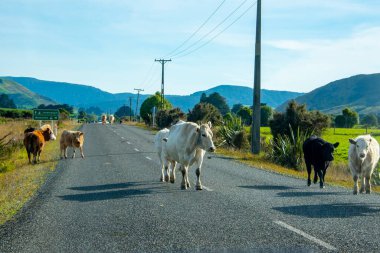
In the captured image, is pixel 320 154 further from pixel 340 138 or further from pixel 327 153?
pixel 340 138

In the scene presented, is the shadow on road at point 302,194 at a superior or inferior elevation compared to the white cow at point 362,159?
inferior

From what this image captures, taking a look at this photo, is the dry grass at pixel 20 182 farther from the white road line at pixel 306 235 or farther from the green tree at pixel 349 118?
the green tree at pixel 349 118

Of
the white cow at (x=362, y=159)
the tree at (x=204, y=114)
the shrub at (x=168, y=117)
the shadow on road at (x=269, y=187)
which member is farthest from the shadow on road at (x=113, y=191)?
the shrub at (x=168, y=117)

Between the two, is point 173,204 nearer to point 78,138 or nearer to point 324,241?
point 324,241

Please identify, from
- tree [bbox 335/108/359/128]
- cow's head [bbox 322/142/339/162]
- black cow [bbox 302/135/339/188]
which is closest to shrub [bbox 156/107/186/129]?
black cow [bbox 302/135/339/188]

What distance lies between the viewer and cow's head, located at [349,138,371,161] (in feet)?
39.8

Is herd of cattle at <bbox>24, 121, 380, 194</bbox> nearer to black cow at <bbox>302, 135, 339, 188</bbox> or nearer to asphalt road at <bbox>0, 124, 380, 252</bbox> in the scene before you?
black cow at <bbox>302, 135, 339, 188</bbox>

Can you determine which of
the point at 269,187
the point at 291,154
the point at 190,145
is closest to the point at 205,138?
the point at 190,145

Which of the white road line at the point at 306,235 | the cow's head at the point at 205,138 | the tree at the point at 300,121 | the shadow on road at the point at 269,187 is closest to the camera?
the white road line at the point at 306,235

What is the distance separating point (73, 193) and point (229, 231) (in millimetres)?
5982

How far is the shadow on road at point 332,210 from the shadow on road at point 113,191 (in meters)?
3.95

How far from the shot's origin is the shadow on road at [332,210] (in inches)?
364

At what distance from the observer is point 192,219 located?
8.76m

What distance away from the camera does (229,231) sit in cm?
774
